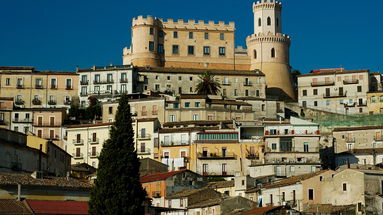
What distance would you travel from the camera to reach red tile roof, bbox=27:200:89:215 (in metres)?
52.3

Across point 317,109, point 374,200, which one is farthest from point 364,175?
point 317,109

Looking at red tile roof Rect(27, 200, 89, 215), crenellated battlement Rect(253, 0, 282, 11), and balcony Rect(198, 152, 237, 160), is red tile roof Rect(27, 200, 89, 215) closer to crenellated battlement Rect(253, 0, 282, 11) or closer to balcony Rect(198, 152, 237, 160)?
balcony Rect(198, 152, 237, 160)

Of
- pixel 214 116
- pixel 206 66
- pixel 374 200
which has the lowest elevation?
pixel 374 200

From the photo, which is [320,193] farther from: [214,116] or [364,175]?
[214,116]

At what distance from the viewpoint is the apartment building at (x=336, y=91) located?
121m

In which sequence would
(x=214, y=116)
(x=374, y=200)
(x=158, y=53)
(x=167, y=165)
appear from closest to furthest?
(x=374, y=200) → (x=167, y=165) → (x=214, y=116) → (x=158, y=53)

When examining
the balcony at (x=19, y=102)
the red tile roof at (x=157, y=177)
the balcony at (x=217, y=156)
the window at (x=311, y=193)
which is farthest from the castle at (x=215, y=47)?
the window at (x=311, y=193)

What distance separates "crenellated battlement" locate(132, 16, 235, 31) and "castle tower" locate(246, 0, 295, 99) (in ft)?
14.0

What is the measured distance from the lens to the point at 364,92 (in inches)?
4766

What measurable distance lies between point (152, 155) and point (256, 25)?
135ft

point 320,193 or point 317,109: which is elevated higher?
point 317,109

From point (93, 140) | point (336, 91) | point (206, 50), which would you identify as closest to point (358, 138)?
point (336, 91)

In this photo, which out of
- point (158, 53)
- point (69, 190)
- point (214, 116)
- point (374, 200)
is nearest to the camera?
point (69, 190)

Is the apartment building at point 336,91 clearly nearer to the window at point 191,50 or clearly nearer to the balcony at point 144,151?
the window at point 191,50
